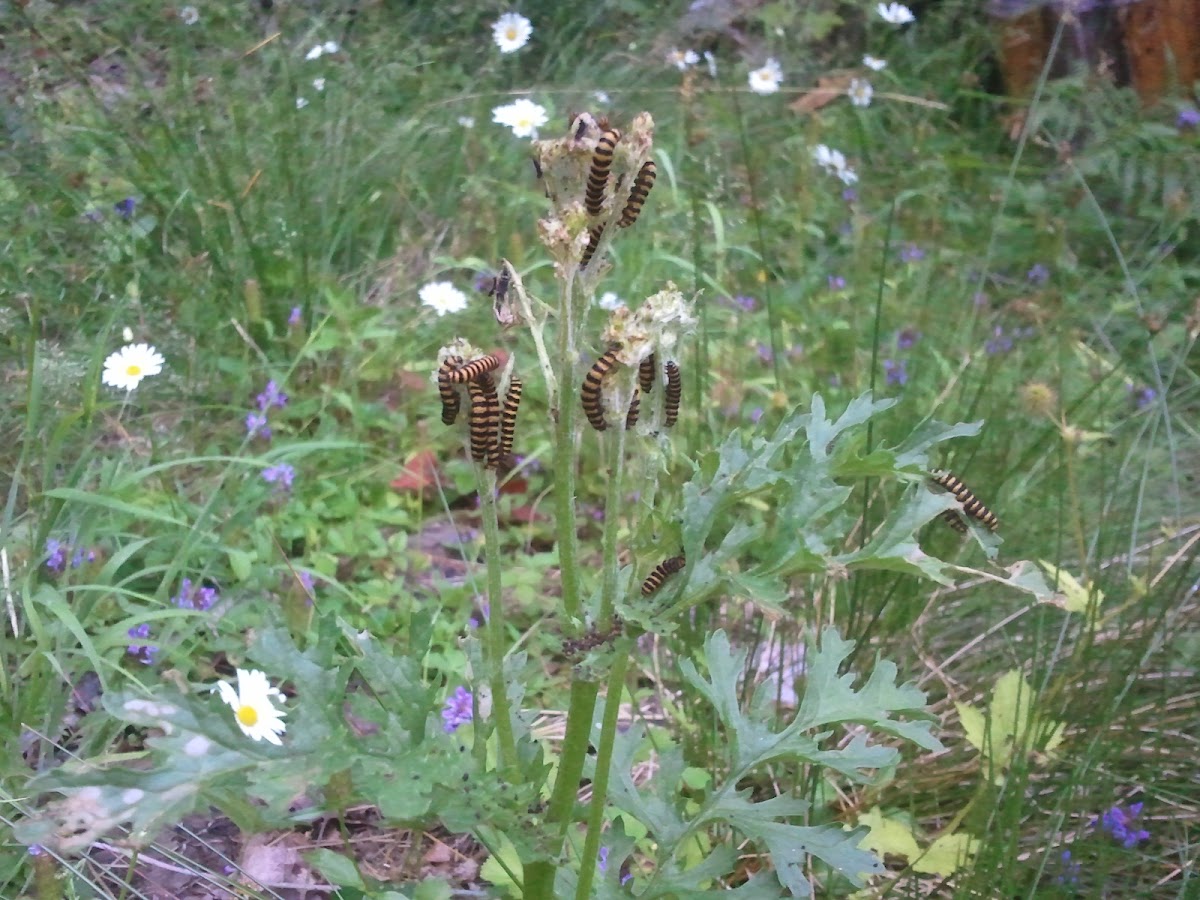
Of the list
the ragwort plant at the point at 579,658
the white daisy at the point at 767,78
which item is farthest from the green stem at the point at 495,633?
the white daisy at the point at 767,78

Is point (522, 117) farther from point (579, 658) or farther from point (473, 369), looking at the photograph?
point (579, 658)

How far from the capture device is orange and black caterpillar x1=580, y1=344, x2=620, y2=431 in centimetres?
108

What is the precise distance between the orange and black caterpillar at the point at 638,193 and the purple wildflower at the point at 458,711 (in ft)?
3.62

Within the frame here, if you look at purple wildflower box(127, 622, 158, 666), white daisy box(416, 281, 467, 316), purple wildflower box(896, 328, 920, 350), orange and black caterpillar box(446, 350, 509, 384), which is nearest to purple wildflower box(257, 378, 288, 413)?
white daisy box(416, 281, 467, 316)

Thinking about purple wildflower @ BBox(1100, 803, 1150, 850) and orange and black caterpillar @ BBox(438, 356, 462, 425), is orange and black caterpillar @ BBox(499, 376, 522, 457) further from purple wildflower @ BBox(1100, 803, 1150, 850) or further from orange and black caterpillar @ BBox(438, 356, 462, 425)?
purple wildflower @ BBox(1100, 803, 1150, 850)

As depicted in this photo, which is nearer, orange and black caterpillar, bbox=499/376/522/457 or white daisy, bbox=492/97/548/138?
orange and black caterpillar, bbox=499/376/522/457

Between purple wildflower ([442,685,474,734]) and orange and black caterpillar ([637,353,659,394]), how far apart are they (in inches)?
38.2

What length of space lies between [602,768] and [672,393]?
1.45 feet

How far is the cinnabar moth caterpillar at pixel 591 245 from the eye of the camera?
1.12 metres

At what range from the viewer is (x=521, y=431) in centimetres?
293

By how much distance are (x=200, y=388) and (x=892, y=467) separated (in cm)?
210

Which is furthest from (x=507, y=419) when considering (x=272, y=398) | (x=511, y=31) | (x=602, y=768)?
(x=511, y=31)

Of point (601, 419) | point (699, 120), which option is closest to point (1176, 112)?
point (699, 120)

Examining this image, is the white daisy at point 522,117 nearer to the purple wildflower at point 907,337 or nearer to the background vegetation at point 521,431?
the background vegetation at point 521,431
